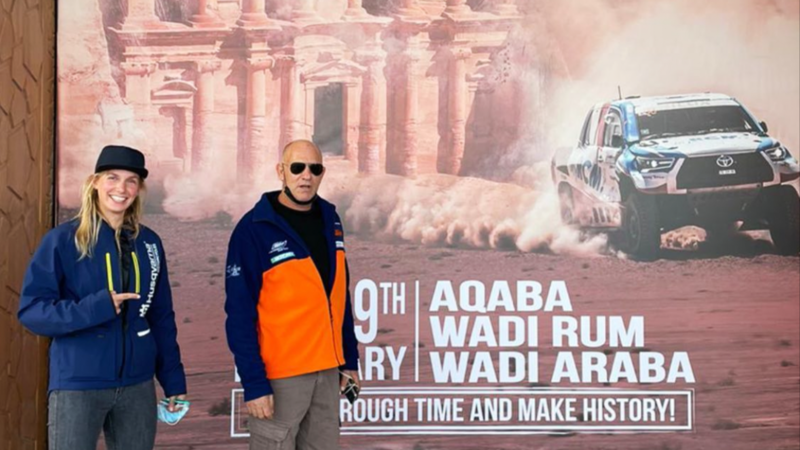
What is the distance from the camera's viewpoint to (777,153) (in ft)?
16.8

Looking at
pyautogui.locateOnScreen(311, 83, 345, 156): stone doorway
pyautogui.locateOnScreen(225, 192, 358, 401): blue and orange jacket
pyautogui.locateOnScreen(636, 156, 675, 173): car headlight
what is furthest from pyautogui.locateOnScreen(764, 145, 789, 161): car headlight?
pyautogui.locateOnScreen(225, 192, 358, 401): blue and orange jacket

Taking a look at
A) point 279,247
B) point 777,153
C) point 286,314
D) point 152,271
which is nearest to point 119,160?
point 152,271

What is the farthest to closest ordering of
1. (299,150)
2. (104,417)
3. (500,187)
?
(500,187), (299,150), (104,417)

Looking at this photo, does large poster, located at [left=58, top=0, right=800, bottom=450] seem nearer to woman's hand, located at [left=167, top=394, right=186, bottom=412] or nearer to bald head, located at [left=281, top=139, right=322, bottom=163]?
bald head, located at [left=281, top=139, right=322, bottom=163]

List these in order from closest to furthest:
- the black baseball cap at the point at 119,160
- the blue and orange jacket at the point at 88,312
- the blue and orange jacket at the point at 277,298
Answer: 1. the blue and orange jacket at the point at 88,312
2. the black baseball cap at the point at 119,160
3. the blue and orange jacket at the point at 277,298

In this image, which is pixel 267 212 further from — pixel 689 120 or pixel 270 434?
pixel 689 120

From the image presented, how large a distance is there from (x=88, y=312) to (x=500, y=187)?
271 cm

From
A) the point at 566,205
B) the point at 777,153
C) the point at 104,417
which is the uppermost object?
the point at 777,153

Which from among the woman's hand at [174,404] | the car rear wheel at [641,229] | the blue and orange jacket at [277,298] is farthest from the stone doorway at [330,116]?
the woman's hand at [174,404]

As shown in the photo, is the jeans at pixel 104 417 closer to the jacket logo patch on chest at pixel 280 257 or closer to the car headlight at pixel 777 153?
the jacket logo patch on chest at pixel 280 257

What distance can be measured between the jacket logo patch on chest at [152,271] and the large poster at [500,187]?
198 cm

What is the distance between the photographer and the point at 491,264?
16.5 ft

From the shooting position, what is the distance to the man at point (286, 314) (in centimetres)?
316

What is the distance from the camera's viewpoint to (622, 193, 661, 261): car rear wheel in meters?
5.07
